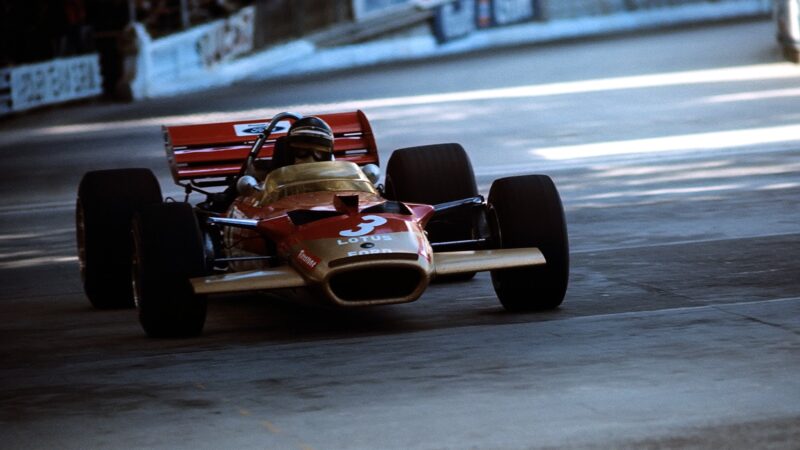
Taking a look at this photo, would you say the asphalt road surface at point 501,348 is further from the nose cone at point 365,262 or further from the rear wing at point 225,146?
the rear wing at point 225,146

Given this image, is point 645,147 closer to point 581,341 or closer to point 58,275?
point 58,275

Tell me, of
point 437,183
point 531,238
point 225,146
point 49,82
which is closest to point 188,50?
point 49,82

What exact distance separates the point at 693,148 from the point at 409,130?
19.5 ft

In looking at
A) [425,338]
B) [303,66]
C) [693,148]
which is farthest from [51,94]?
[425,338]

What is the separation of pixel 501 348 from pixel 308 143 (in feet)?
8.52

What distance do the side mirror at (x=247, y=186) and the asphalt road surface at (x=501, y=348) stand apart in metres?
0.73

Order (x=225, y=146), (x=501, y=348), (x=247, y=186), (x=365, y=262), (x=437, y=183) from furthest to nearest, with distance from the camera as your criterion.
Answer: (x=225, y=146), (x=437, y=183), (x=247, y=186), (x=365, y=262), (x=501, y=348)

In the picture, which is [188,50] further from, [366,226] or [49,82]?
[366,226]

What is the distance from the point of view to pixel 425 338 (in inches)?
322

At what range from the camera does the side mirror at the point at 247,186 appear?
975 centimetres

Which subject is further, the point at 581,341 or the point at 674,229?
the point at 674,229

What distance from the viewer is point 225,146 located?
446 inches

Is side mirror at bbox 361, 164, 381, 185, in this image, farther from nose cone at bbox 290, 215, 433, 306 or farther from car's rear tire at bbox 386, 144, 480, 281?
nose cone at bbox 290, 215, 433, 306

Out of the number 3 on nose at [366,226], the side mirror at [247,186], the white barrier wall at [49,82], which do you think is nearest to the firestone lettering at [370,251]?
the number 3 on nose at [366,226]
